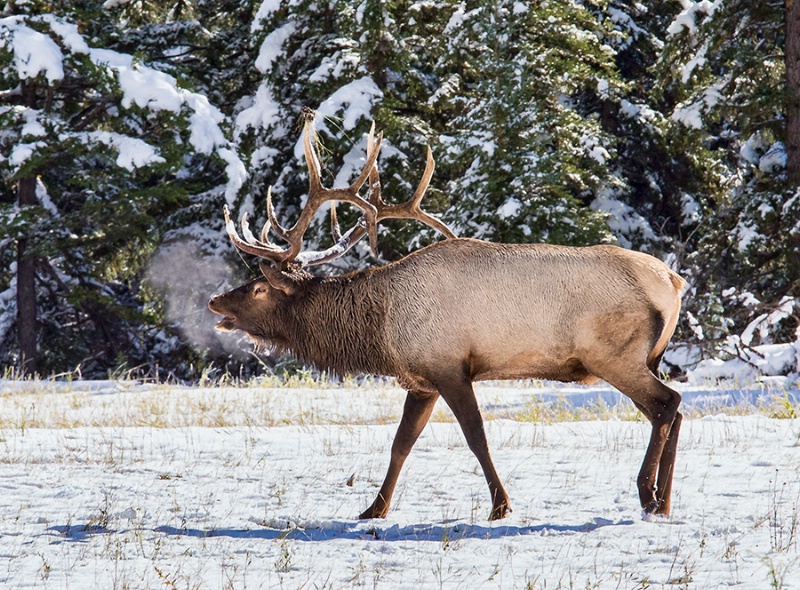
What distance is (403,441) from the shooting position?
19.5 feet

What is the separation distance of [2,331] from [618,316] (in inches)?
683

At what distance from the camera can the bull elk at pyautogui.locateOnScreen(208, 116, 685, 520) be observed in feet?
18.5

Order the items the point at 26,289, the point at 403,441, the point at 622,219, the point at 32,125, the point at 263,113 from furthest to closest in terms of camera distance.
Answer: the point at 622,219 < the point at 26,289 < the point at 263,113 < the point at 32,125 < the point at 403,441

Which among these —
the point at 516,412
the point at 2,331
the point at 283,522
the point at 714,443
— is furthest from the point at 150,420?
the point at 2,331

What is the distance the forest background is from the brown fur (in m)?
7.50

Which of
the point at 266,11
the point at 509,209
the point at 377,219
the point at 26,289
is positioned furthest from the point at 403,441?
the point at 26,289

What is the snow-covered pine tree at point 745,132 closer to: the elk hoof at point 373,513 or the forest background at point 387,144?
the forest background at point 387,144

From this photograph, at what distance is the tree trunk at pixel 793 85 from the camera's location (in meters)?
14.4

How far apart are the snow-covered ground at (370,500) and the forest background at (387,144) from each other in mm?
5400

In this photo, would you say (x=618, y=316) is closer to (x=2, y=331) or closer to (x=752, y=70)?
(x=752, y=70)

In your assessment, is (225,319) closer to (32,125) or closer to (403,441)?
(403,441)

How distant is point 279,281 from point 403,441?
55.1 inches

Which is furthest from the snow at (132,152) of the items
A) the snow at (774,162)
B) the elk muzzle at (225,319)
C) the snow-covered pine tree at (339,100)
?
the elk muzzle at (225,319)

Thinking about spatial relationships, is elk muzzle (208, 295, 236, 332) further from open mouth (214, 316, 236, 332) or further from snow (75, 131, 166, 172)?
snow (75, 131, 166, 172)
